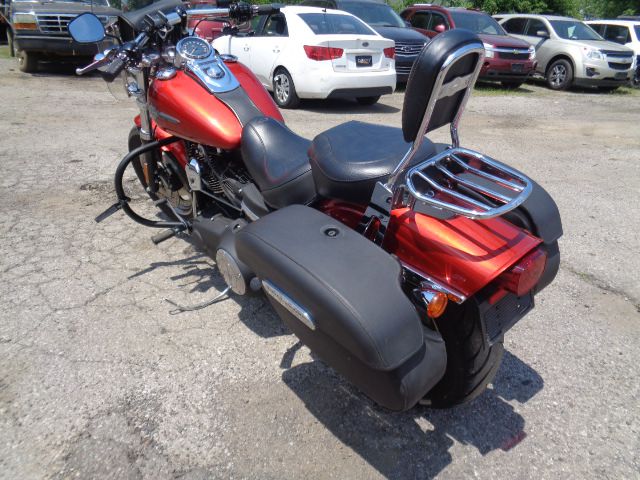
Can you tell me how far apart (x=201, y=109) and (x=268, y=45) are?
6219 mm

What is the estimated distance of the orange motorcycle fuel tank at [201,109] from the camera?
2928 mm

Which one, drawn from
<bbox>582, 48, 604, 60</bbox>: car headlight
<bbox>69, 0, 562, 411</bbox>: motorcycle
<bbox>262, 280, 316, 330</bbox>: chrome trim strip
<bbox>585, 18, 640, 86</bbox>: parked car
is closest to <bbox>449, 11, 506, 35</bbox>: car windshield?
<bbox>582, 48, 604, 60</bbox>: car headlight

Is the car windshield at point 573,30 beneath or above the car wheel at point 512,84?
above

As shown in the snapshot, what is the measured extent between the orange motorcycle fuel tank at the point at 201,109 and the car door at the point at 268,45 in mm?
5672

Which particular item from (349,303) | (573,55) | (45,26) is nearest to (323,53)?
(45,26)

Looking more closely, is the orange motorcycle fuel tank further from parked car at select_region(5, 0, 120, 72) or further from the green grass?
the green grass

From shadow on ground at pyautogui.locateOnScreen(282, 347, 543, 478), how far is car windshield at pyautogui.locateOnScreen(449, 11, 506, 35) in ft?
35.8

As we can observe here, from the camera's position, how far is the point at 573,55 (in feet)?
38.8

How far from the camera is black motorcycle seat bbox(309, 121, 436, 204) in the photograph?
209 cm

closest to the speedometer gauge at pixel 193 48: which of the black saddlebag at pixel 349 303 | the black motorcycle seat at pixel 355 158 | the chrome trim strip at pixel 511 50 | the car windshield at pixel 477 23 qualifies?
the black motorcycle seat at pixel 355 158

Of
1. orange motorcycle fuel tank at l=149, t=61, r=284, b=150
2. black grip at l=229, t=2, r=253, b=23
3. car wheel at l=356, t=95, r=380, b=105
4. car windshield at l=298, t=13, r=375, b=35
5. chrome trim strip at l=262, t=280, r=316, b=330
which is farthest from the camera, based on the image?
car wheel at l=356, t=95, r=380, b=105

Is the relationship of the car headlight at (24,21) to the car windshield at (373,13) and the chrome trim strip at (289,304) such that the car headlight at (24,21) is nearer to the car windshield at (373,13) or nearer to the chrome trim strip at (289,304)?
the car windshield at (373,13)

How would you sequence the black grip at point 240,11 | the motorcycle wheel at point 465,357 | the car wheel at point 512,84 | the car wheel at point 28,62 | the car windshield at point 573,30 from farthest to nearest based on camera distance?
1. the car windshield at point 573,30
2. the car wheel at point 512,84
3. the car wheel at point 28,62
4. the black grip at point 240,11
5. the motorcycle wheel at point 465,357

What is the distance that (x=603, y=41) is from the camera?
12.4 meters
